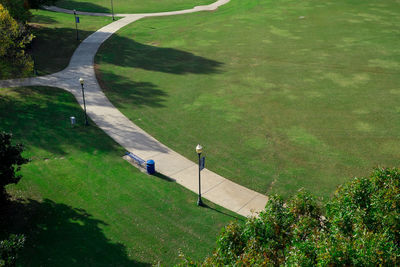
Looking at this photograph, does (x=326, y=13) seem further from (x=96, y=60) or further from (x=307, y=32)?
(x=96, y=60)

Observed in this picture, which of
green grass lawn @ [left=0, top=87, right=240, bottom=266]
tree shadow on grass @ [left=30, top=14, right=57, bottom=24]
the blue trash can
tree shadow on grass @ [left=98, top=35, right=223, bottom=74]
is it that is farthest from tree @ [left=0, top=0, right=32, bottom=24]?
the blue trash can

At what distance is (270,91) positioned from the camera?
31.7 metres

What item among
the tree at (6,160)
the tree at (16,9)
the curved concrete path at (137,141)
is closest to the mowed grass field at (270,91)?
the curved concrete path at (137,141)

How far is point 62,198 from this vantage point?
19.1 metres

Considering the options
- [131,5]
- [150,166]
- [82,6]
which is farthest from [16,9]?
[131,5]

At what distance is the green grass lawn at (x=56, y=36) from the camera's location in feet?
127

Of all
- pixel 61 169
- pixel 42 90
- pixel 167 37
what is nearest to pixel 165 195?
pixel 61 169

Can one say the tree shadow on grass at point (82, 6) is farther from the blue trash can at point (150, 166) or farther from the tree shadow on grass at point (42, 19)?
the blue trash can at point (150, 166)

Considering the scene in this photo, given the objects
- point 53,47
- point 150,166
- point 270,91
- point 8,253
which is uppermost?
point 53,47

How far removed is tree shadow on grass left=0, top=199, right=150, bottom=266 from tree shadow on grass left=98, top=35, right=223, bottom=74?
21410 mm

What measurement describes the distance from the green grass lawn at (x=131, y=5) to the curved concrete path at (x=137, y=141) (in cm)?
2293

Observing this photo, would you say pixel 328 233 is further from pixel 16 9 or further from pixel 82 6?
pixel 82 6

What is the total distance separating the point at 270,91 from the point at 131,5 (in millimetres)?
43081

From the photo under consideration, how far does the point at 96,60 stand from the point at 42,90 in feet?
30.3
